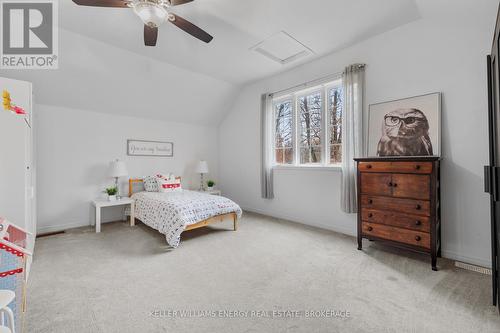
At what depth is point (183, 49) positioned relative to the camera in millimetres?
3506

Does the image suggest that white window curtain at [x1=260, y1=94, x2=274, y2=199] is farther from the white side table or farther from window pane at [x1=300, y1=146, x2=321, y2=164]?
the white side table

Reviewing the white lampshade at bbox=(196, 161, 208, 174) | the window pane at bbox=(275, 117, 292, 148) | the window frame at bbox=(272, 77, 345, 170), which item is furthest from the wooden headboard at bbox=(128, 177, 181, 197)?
the window pane at bbox=(275, 117, 292, 148)

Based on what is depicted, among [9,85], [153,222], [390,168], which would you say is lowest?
[153,222]

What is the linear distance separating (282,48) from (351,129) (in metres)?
1.63

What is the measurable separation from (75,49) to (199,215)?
3.01 m

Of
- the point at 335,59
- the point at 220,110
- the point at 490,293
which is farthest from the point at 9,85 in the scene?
the point at 490,293

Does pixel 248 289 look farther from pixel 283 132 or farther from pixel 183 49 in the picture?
pixel 183 49

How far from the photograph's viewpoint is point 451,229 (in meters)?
2.63

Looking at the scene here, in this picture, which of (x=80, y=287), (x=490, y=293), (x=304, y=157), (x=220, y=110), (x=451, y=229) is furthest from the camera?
(x=220, y=110)

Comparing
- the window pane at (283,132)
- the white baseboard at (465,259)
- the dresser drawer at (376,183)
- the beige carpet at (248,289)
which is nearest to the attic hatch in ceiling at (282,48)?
the window pane at (283,132)

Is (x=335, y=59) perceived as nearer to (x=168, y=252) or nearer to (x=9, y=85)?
(x=168, y=252)

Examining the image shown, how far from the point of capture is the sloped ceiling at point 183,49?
2.60m

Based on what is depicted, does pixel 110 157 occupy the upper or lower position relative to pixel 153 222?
upper

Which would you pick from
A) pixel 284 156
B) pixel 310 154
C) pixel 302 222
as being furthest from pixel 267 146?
pixel 302 222
